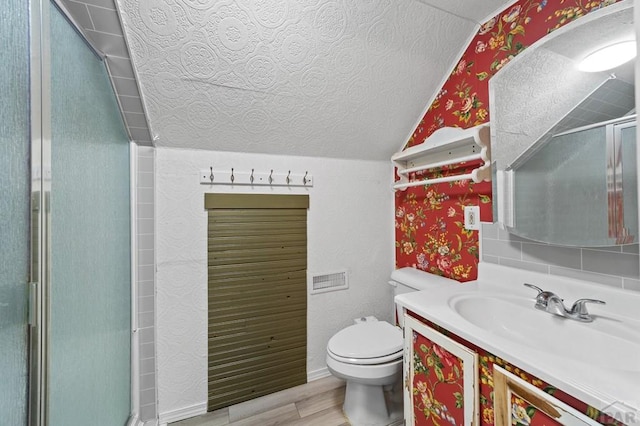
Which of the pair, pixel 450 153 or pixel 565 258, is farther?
pixel 450 153

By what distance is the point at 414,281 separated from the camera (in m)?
1.64

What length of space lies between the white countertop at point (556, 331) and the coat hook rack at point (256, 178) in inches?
40.2

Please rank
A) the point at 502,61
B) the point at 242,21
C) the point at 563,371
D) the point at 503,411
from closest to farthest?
the point at 563,371
the point at 503,411
the point at 242,21
the point at 502,61

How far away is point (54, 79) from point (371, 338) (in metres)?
1.74

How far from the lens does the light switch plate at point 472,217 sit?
57.5 inches

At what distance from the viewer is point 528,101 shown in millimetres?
1177

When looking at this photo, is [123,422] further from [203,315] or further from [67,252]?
[67,252]

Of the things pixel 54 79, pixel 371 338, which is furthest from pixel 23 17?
pixel 371 338

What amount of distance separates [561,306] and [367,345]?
890mm

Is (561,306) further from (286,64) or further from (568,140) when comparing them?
(286,64)

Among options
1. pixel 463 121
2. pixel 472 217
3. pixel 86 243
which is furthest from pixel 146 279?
pixel 463 121

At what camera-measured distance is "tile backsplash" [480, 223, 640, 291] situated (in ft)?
3.03

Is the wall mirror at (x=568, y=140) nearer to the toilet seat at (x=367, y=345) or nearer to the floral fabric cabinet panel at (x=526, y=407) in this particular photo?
the floral fabric cabinet panel at (x=526, y=407)

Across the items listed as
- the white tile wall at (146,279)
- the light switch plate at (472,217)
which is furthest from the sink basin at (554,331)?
the white tile wall at (146,279)
